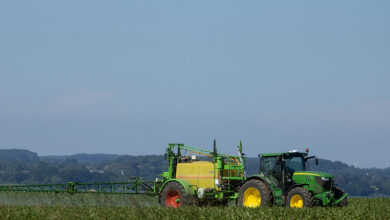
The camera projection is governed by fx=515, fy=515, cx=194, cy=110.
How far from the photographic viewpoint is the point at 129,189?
24266 millimetres

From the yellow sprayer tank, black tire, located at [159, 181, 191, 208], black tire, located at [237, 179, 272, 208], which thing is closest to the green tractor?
black tire, located at [237, 179, 272, 208]

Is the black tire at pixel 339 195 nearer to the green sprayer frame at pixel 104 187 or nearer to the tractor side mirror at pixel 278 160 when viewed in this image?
the tractor side mirror at pixel 278 160

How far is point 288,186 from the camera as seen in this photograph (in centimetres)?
1930

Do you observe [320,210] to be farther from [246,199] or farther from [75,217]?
[75,217]

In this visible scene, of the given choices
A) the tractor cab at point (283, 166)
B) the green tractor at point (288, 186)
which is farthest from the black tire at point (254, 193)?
the tractor cab at point (283, 166)

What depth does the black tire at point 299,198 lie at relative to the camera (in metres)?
18.2

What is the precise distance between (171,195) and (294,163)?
529 centimetres

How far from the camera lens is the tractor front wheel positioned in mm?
20998

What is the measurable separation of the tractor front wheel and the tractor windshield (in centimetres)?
437

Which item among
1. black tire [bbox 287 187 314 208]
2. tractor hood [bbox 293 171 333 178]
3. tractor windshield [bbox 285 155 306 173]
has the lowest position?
black tire [bbox 287 187 314 208]

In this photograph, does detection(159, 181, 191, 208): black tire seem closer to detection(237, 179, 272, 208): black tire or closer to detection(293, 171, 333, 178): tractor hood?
detection(237, 179, 272, 208): black tire

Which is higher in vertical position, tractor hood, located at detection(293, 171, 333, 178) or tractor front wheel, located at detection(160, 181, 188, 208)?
tractor hood, located at detection(293, 171, 333, 178)

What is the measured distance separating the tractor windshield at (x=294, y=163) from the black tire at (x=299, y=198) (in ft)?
3.44

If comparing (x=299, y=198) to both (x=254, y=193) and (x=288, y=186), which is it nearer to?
(x=288, y=186)
